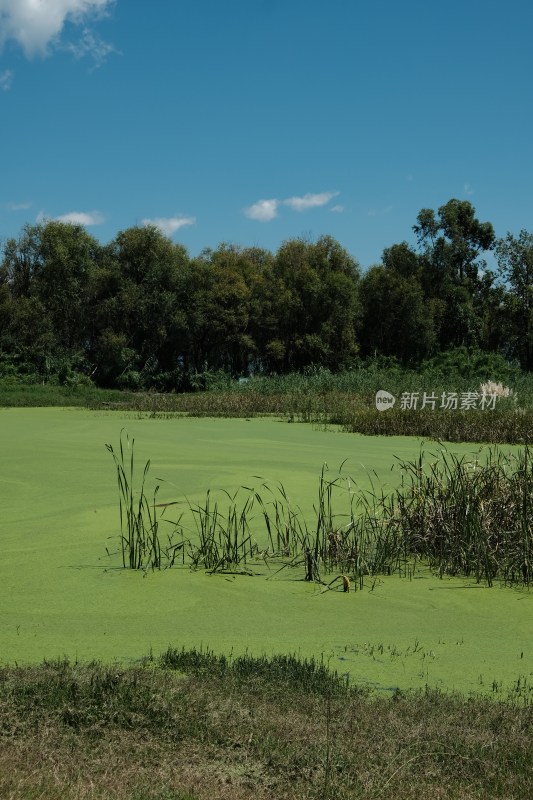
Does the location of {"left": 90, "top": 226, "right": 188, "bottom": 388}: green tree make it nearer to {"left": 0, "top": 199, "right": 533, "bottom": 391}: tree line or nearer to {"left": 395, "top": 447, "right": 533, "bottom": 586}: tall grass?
{"left": 0, "top": 199, "right": 533, "bottom": 391}: tree line

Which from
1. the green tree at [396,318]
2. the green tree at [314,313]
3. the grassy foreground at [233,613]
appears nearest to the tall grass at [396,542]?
the grassy foreground at [233,613]

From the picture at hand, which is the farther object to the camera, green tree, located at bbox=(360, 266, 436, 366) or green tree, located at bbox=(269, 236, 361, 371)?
green tree, located at bbox=(360, 266, 436, 366)

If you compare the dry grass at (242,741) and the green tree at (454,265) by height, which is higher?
the green tree at (454,265)

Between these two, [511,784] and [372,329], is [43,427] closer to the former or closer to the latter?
[511,784]

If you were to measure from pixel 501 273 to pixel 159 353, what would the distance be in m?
12.1

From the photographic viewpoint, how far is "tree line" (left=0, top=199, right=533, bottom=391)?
2544 centimetres

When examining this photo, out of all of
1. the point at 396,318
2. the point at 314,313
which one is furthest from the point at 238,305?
the point at 396,318

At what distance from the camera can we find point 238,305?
1037 inches

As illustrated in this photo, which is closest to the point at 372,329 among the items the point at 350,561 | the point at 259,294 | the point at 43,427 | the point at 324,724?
the point at 259,294

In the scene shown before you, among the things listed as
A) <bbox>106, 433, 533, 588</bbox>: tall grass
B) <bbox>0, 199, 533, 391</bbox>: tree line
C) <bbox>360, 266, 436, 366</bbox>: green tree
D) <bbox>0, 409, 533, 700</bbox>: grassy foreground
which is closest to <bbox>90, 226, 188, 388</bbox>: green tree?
<bbox>0, 199, 533, 391</bbox>: tree line

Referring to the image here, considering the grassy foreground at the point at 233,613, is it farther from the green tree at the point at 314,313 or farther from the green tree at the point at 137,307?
the green tree at the point at 314,313

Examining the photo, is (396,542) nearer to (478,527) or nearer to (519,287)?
(478,527)

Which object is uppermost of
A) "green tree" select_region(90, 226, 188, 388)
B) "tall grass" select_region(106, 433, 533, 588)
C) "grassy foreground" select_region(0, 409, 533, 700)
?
"green tree" select_region(90, 226, 188, 388)

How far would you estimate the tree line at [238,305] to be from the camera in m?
25.4
